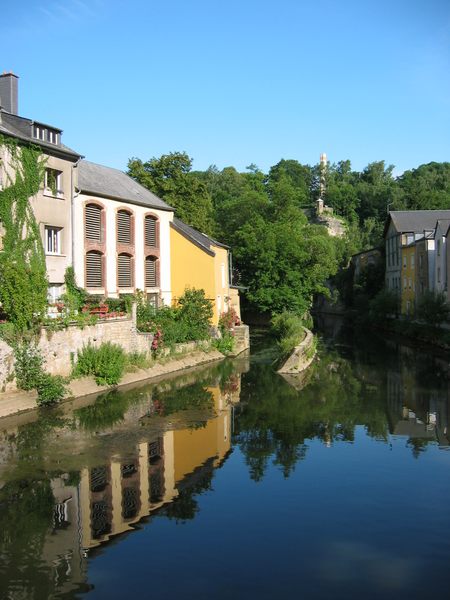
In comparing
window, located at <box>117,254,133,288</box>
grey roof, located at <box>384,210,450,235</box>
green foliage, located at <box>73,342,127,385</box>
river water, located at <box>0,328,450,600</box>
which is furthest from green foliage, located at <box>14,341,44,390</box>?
grey roof, located at <box>384,210,450,235</box>

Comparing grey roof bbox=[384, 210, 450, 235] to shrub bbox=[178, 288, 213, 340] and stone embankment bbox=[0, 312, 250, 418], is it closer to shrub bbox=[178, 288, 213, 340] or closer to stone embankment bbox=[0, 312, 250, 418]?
shrub bbox=[178, 288, 213, 340]

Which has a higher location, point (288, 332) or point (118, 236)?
point (118, 236)

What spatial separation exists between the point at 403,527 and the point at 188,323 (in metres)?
23.0

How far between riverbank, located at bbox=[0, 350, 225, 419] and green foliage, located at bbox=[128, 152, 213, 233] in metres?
16.7

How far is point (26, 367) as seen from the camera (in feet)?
66.3

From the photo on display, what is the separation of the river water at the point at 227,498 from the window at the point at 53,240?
7310 mm

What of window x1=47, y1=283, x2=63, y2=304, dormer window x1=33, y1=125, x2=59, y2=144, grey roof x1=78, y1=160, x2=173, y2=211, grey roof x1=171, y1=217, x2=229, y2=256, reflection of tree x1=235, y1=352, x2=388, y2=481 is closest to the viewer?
reflection of tree x1=235, y1=352, x2=388, y2=481

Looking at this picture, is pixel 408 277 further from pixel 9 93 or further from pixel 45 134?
pixel 9 93

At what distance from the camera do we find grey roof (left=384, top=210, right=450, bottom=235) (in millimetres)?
55338

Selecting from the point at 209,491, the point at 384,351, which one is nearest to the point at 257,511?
the point at 209,491

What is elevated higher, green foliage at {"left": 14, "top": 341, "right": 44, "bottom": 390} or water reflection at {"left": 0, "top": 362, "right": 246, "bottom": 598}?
green foliage at {"left": 14, "top": 341, "right": 44, "bottom": 390}

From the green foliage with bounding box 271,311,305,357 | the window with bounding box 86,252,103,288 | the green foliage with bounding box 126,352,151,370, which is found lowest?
the green foliage with bounding box 126,352,151,370

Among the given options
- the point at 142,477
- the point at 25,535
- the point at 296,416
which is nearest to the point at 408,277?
the point at 296,416

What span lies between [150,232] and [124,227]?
2387 mm
